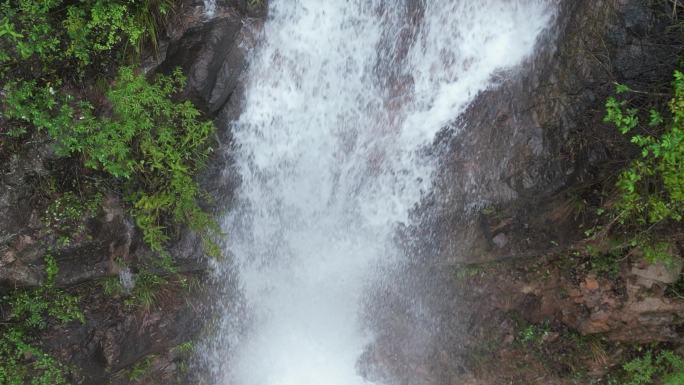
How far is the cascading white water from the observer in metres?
5.07

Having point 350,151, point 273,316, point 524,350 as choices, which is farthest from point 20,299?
point 524,350

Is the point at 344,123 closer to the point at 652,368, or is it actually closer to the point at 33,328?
the point at 33,328

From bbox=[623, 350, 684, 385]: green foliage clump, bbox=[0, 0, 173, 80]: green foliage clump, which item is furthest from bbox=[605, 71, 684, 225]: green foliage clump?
bbox=[0, 0, 173, 80]: green foliage clump

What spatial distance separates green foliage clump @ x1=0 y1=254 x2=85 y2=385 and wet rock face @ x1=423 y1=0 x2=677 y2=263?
4.61 m

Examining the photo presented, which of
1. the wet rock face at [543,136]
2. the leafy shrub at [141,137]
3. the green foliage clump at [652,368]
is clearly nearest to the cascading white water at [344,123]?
the wet rock face at [543,136]

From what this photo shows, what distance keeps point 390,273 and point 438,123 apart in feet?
7.86

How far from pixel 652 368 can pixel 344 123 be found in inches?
186

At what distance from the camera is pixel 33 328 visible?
526 cm

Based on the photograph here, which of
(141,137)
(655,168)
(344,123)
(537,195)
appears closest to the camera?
(655,168)

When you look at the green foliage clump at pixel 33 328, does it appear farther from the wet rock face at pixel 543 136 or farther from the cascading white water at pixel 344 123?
the wet rock face at pixel 543 136

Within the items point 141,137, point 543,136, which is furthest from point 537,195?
point 141,137

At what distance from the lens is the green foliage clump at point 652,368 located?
5.18 meters

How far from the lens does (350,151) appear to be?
5734mm

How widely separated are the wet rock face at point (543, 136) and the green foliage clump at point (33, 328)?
15.1 feet
